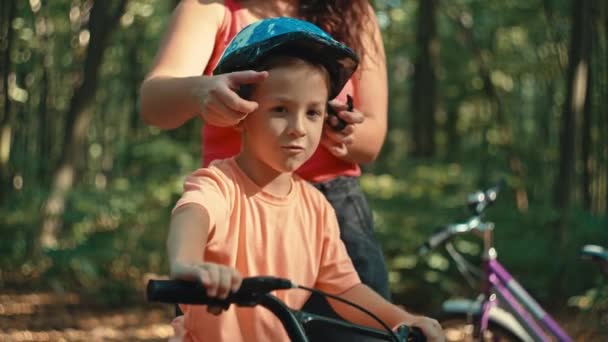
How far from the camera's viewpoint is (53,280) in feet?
31.5

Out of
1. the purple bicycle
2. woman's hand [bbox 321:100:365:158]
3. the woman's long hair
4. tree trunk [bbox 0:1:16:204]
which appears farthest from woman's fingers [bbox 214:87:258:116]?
tree trunk [bbox 0:1:16:204]

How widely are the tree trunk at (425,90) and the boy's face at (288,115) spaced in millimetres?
17043

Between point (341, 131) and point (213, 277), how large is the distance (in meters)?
0.91

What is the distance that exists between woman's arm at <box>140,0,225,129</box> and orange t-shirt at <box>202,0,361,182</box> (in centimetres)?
4

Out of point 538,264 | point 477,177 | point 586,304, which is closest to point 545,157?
point 477,177

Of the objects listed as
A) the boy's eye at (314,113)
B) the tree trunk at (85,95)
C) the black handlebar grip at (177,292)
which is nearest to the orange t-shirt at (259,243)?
the boy's eye at (314,113)

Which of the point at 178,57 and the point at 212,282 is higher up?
the point at 178,57

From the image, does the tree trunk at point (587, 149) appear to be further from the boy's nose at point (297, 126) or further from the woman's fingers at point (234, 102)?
the woman's fingers at point (234, 102)

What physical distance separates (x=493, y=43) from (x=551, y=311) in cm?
1458

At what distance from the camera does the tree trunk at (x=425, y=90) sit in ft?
63.5

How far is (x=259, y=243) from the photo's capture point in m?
2.21

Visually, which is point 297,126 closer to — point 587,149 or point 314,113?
point 314,113

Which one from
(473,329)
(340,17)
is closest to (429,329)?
(340,17)

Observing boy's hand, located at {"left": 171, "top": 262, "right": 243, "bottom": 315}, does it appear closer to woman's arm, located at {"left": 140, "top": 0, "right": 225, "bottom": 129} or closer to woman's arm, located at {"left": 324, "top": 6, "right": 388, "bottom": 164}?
woman's arm, located at {"left": 140, "top": 0, "right": 225, "bottom": 129}
